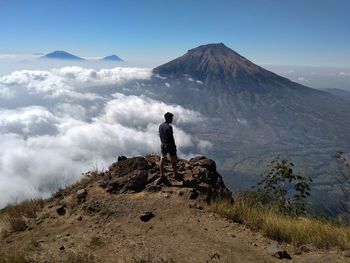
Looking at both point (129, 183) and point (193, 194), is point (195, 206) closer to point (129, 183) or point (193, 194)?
point (193, 194)

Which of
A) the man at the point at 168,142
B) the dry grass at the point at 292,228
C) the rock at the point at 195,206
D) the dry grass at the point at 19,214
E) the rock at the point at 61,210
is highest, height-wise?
the man at the point at 168,142

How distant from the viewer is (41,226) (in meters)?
11.3

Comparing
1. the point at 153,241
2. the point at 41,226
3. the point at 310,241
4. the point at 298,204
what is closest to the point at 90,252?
the point at 153,241

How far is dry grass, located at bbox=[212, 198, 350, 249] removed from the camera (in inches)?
328

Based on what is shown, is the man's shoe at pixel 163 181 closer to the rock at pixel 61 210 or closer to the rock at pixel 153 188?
the rock at pixel 153 188

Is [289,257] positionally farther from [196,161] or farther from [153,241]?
[196,161]

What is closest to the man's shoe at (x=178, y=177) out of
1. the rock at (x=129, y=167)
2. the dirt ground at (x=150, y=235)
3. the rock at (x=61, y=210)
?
the dirt ground at (x=150, y=235)

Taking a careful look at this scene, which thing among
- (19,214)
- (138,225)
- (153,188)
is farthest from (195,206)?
(19,214)

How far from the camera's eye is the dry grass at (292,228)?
8.34 metres

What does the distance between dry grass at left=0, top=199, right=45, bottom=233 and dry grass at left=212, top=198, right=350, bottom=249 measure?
5.73 m

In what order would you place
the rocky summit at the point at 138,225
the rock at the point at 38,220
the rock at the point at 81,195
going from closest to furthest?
1. the rocky summit at the point at 138,225
2. the rock at the point at 38,220
3. the rock at the point at 81,195

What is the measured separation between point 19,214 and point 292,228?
325 inches

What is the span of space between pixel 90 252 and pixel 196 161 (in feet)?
→ 21.4

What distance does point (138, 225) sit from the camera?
990 cm
